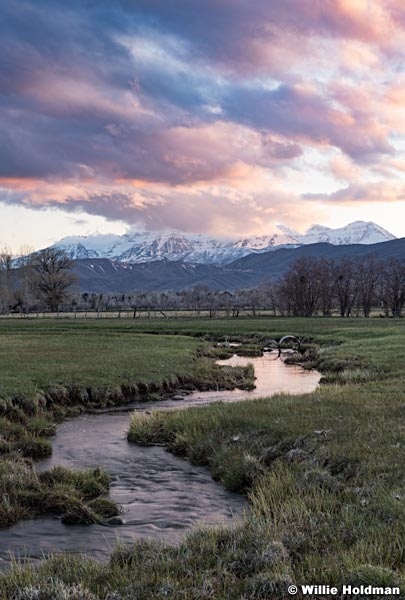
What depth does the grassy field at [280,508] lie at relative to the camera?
7.39 metres

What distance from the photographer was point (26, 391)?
2291 centimetres

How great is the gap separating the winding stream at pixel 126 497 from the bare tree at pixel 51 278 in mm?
121922

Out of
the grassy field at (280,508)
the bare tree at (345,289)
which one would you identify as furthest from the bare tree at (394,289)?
the grassy field at (280,508)

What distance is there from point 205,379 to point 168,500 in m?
19.9

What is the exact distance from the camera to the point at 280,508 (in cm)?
1056

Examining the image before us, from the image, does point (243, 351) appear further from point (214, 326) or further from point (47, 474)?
point (47, 474)

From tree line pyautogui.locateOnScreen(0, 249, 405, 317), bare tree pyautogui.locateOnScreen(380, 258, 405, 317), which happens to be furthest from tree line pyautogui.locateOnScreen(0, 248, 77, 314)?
bare tree pyautogui.locateOnScreen(380, 258, 405, 317)

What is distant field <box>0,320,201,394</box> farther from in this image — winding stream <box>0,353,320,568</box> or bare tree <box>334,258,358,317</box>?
bare tree <box>334,258,358,317</box>

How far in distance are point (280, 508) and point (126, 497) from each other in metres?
4.23

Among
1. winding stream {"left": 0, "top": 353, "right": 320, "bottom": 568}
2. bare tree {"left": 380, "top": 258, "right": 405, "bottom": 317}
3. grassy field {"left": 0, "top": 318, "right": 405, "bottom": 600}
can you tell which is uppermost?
bare tree {"left": 380, "top": 258, "right": 405, "bottom": 317}

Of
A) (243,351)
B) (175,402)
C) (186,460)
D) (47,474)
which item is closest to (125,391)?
(175,402)

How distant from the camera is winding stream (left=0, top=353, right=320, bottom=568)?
10430 mm

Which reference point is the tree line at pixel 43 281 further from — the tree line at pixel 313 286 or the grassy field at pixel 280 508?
the grassy field at pixel 280 508

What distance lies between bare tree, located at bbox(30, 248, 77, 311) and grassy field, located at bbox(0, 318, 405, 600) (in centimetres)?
12375
